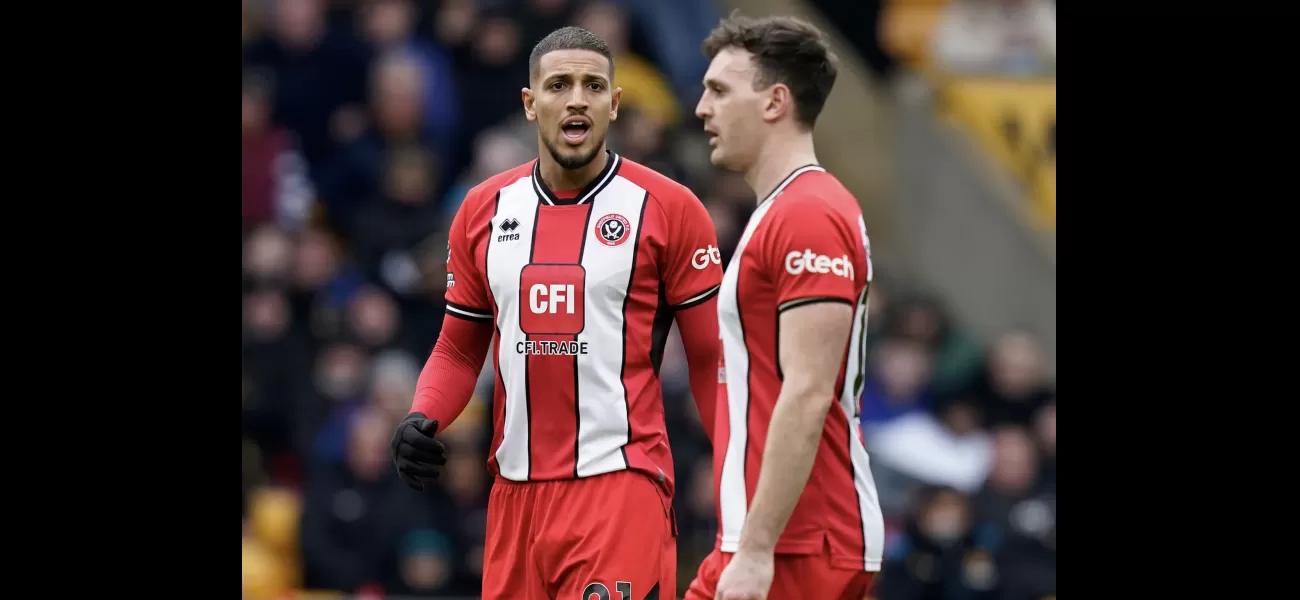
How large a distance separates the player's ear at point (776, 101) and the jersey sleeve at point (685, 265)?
41.5 inches

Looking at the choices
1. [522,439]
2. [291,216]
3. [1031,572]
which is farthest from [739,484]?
[291,216]

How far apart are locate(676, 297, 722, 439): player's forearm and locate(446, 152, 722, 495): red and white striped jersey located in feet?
0.16

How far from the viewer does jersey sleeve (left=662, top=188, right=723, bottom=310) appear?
5.87 meters

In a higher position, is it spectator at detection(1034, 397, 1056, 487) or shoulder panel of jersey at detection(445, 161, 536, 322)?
shoulder panel of jersey at detection(445, 161, 536, 322)

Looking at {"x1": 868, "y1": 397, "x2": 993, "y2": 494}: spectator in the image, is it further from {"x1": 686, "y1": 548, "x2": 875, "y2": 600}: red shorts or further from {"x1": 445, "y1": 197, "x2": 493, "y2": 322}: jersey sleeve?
{"x1": 686, "y1": 548, "x2": 875, "y2": 600}: red shorts

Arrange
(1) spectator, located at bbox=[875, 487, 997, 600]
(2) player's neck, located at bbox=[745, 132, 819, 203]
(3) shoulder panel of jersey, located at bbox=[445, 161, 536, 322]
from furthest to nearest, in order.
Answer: (1) spectator, located at bbox=[875, 487, 997, 600] → (3) shoulder panel of jersey, located at bbox=[445, 161, 536, 322] → (2) player's neck, located at bbox=[745, 132, 819, 203]

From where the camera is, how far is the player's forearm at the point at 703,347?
5.86 metres

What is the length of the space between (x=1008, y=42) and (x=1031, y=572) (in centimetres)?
553

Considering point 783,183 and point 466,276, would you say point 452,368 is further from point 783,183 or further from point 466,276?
point 783,183

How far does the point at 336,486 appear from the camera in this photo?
1034 cm

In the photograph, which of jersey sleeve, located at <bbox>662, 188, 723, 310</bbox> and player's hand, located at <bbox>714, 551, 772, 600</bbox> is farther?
jersey sleeve, located at <bbox>662, 188, 723, 310</bbox>

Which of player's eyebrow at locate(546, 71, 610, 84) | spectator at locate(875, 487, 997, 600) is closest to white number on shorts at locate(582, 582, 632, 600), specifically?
player's eyebrow at locate(546, 71, 610, 84)

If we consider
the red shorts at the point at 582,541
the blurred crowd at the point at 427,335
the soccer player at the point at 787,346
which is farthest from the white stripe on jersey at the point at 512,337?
the blurred crowd at the point at 427,335
